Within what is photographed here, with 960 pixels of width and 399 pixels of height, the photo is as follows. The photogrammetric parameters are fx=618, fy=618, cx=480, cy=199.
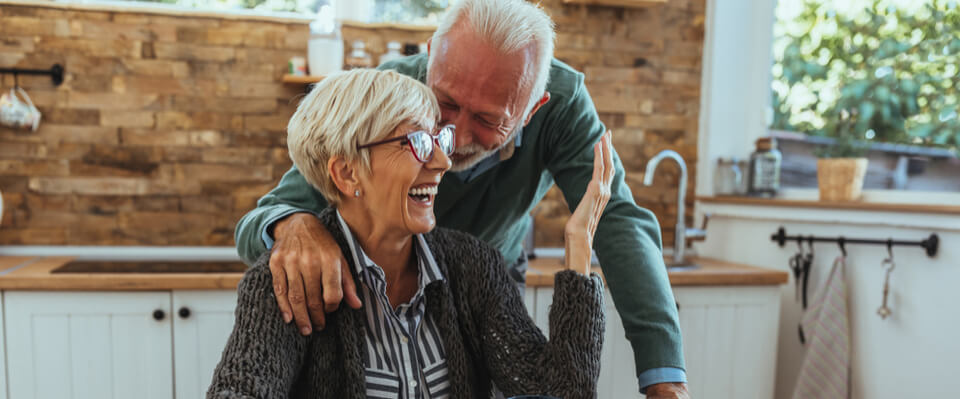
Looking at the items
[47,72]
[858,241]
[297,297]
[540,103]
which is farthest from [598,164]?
[47,72]

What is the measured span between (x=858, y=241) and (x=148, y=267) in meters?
2.50

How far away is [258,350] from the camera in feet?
3.12

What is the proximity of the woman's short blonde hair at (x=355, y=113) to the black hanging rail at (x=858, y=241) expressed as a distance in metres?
1.74

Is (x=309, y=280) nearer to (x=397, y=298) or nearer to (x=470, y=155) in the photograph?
(x=397, y=298)

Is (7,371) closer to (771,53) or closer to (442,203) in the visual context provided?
(442,203)

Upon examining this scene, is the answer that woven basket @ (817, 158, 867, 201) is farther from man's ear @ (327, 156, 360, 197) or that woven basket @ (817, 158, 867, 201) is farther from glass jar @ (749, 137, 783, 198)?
man's ear @ (327, 156, 360, 197)

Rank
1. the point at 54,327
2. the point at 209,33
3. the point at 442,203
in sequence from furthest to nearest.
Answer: the point at 209,33, the point at 54,327, the point at 442,203

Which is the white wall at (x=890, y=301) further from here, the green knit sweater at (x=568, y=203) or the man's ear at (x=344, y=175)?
the man's ear at (x=344, y=175)

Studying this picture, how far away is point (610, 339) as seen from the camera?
2238mm

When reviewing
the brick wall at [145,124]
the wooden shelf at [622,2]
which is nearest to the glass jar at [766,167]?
the wooden shelf at [622,2]

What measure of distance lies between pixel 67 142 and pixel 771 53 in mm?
2920

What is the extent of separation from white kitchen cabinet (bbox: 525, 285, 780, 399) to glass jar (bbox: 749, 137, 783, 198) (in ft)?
1.67

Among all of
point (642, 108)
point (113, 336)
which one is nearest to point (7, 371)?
point (113, 336)

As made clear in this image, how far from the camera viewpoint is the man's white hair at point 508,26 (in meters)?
1.10
